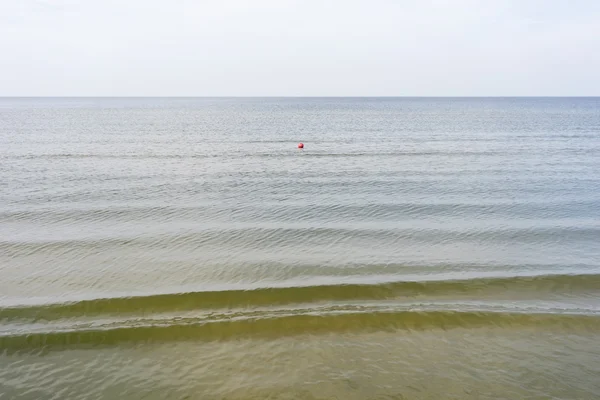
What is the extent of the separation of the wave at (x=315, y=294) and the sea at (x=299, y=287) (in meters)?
0.06

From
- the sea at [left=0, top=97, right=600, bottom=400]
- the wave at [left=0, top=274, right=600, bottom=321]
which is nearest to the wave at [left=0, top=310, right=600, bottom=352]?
the sea at [left=0, top=97, right=600, bottom=400]

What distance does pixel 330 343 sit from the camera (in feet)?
32.9

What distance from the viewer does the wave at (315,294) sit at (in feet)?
38.3

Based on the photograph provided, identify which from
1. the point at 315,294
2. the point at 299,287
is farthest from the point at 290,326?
the point at 299,287

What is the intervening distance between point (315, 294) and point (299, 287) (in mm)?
673

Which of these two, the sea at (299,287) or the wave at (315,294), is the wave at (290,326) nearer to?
the sea at (299,287)

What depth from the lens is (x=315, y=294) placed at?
500 inches

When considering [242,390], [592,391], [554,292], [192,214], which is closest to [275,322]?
[242,390]

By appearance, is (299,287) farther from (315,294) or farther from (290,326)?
(290,326)

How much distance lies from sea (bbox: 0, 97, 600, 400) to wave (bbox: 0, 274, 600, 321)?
6 cm

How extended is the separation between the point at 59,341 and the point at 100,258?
18.3 ft

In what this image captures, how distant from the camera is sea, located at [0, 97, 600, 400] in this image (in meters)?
8.80

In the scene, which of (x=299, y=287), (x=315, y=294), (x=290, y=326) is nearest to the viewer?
(x=290, y=326)

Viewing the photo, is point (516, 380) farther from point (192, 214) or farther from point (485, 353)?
point (192, 214)
